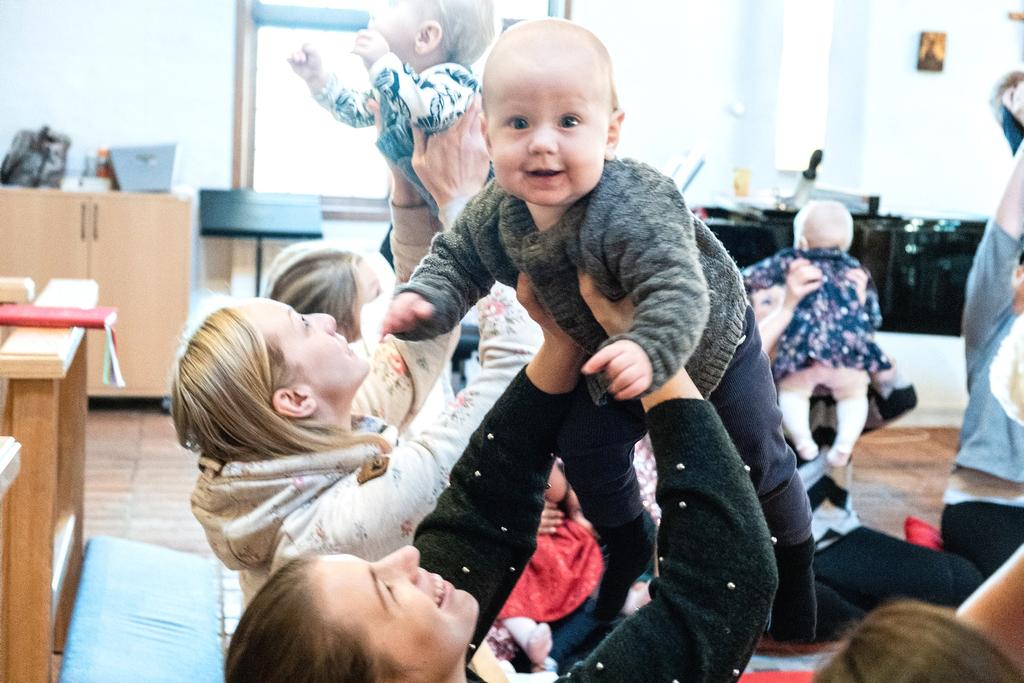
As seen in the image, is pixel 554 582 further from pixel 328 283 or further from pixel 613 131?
pixel 613 131

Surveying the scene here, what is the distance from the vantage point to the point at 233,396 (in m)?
1.78

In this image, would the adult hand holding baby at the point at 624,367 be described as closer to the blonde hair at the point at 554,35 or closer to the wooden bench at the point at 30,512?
the blonde hair at the point at 554,35

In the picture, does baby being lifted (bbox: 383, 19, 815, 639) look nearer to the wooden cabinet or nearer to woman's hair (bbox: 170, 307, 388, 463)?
woman's hair (bbox: 170, 307, 388, 463)

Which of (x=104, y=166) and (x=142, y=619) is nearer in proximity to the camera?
(x=142, y=619)

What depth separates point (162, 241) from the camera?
22.3 feet

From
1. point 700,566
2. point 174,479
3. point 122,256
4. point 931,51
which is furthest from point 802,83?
point 700,566

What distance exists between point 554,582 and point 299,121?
5.02 m

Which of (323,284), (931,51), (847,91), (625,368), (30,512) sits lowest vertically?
(30,512)

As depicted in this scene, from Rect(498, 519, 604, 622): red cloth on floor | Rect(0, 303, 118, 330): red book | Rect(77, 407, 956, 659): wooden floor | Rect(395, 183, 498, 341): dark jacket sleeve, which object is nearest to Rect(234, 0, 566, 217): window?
Rect(77, 407, 956, 659): wooden floor

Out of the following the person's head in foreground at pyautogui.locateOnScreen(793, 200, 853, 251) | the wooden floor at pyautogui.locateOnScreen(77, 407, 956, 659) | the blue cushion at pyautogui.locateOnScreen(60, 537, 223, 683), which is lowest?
the wooden floor at pyautogui.locateOnScreen(77, 407, 956, 659)

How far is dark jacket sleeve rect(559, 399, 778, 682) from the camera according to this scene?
117 centimetres

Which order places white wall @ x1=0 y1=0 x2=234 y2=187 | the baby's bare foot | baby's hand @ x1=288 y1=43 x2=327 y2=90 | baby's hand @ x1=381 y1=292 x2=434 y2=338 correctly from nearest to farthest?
baby's hand @ x1=381 y1=292 x2=434 y2=338 → baby's hand @ x1=288 y1=43 x2=327 y2=90 → the baby's bare foot → white wall @ x1=0 y1=0 x2=234 y2=187

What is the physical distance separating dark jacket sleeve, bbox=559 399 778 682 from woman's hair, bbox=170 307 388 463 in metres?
0.75

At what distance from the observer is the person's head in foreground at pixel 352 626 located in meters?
1.23
